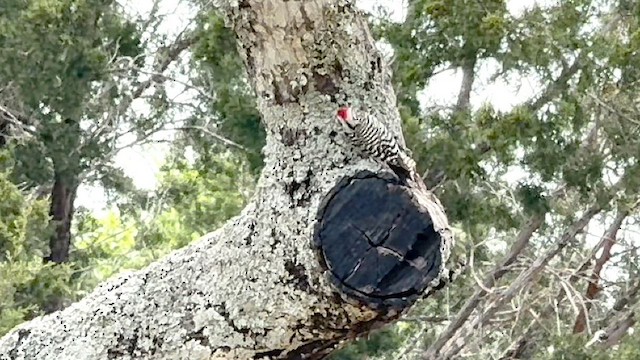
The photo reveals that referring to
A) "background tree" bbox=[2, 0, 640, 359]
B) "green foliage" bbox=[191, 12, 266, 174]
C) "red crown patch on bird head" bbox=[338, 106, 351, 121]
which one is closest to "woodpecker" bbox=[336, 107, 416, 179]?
"red crown patch on bird head" bbox=[338, 106, 351, 121]

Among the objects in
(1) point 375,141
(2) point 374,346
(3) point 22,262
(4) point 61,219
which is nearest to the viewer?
(1) point 375,141

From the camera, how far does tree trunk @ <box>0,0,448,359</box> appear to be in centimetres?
123

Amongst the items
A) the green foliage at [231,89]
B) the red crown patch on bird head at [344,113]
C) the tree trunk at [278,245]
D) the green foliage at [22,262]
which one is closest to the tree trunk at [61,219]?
the green foliage at [22,262]

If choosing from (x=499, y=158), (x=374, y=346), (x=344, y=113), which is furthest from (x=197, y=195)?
(x=344, y=113)

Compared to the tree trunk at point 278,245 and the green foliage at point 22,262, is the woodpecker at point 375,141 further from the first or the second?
the green foliage at point 22,262

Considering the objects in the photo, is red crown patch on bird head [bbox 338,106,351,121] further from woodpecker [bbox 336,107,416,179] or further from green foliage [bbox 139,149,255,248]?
green foliage [bbox 139,149,255,248]

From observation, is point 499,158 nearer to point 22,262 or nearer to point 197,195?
Answer: point 22,262

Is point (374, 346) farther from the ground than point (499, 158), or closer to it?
closer to it

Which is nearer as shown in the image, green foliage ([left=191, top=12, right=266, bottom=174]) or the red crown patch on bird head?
the red crown patch on bird head

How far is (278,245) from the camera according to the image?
125 cm

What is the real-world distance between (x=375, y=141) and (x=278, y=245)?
173 mm

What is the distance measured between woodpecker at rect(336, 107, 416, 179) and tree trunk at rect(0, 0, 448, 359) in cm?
1

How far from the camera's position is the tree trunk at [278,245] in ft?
4.04

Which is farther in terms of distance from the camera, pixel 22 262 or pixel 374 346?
pixel 374 346
